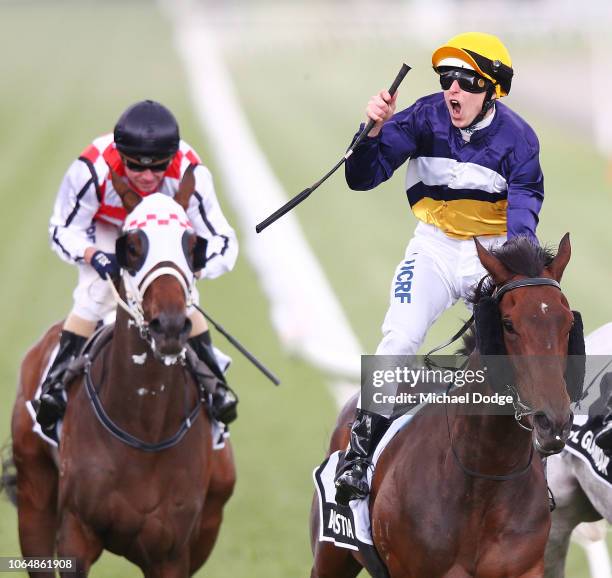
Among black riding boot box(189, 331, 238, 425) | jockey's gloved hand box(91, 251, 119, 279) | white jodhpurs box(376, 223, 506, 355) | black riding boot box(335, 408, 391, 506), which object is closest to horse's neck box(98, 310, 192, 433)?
jockey's gloved hand box(91, 251, 119, 279)

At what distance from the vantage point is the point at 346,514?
20.8ft

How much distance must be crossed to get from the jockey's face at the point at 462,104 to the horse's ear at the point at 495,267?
79cm

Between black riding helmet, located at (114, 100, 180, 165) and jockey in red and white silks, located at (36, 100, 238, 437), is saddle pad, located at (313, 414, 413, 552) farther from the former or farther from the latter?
black riding helmet, located at (114, 100, 180, 165)

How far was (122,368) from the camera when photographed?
6652 mm

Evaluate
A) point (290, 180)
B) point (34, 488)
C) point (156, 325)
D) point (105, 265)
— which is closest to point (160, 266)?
point (156, 325)

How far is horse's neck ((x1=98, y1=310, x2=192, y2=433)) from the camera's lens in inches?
258

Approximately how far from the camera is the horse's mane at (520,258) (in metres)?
5.43

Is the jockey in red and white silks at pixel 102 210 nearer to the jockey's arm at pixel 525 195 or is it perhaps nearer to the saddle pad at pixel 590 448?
the jockey's arm at pixel 525 195

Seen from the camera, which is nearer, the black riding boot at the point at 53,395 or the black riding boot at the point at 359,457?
the black riding boot at the point at 359,457

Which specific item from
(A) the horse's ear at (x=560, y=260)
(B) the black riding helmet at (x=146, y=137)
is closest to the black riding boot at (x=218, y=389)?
(B) the black riding helmet at (x=146, y=137)

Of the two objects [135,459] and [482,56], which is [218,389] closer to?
[135,459]

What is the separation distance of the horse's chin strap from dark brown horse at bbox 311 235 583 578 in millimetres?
1020

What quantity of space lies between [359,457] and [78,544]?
1.33 metres

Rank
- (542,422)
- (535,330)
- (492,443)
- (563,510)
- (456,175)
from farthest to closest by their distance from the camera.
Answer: (563,510) → (456,175) → (492,443) → (535,330) → (542,422)
